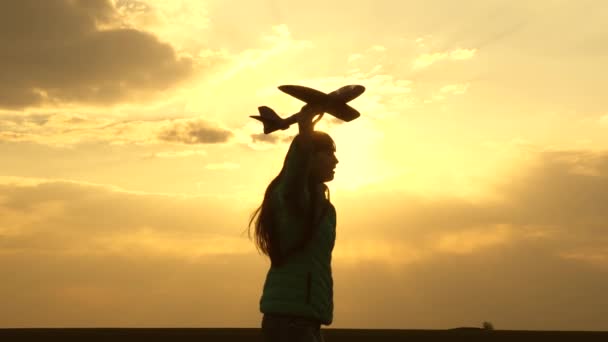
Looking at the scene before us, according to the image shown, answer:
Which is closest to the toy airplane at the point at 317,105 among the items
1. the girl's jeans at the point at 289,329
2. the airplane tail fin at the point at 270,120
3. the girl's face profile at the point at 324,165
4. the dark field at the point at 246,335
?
the airplane tail fin at the point at 270,120

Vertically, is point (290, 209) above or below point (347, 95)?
below

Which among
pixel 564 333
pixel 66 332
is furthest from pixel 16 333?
pixel 564 333

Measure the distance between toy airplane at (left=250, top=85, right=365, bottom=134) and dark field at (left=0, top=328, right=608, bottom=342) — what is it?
9.05 m

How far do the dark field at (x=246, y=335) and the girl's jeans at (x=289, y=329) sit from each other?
8824 millimetres

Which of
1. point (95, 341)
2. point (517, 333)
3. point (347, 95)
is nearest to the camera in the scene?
point (347, 95)

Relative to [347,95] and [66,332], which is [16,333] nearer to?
[66,332]

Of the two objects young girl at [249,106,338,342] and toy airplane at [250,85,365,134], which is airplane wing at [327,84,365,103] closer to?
toy airplane at [250,85,365,134]

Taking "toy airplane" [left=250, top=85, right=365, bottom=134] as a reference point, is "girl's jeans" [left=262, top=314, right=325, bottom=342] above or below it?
below

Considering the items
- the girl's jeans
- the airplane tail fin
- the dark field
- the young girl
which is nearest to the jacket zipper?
the young girl

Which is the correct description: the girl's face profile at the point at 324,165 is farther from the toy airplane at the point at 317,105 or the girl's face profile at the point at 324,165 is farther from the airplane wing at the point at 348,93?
the airplane wing at the point at 348,93

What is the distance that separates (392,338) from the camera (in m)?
14.5

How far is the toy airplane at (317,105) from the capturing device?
5215 millimetres

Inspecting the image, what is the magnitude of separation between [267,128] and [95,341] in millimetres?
9491

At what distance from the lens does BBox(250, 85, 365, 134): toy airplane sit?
205 inches
